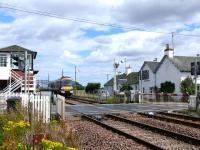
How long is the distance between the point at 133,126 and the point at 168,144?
6.14 meters

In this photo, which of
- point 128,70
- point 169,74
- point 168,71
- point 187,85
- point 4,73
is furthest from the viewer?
point 128,70

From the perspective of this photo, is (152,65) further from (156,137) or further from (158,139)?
(158,139)

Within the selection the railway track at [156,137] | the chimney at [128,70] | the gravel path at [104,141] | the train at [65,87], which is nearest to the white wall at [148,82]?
the train at [65,87]

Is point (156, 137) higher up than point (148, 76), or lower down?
lower down

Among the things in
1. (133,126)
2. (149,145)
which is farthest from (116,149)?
(133,126)

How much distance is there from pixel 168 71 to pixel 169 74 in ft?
2.14

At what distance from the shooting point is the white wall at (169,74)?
5967 centimetres

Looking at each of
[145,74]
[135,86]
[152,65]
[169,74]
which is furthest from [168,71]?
[135,86]

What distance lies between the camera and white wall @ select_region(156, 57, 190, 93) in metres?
59.7

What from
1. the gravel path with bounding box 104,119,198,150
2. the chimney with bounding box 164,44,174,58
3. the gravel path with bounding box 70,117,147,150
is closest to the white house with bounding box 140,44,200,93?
the chimney with bounding box 164,44,174,58

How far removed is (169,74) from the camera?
2472 inches

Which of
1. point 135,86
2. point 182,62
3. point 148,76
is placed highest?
point 182,62

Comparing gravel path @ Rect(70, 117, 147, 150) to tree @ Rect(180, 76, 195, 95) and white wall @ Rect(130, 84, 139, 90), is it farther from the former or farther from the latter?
white wall @ Rect(130, 84, 139, 90)

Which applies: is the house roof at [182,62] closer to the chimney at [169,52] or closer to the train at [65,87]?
the chimney at [169,52]
